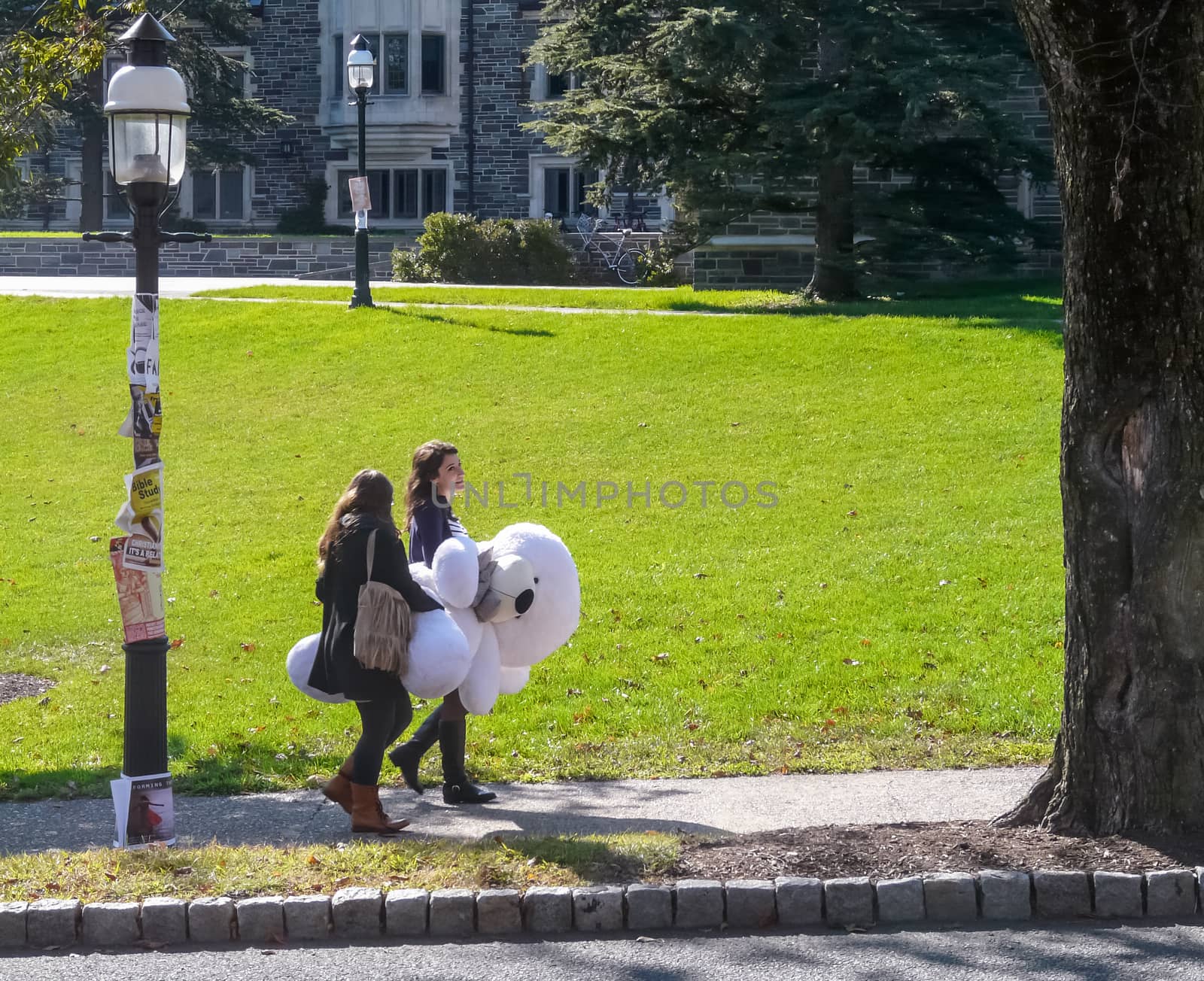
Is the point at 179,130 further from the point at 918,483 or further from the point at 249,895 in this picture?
the point at 918,483

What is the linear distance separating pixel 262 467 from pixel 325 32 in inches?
1124

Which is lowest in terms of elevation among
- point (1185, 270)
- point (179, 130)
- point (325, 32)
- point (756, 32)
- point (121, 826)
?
point (121, 826)

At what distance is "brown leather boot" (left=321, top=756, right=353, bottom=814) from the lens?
650 cm

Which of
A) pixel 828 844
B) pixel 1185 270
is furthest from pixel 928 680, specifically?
pixel 1185 270

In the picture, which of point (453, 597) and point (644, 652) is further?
point (644, 652)

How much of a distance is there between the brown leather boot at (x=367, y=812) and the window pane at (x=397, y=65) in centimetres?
3585

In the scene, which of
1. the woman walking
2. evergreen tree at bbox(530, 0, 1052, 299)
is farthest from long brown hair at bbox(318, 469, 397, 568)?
evergreen tree at bbox(530, 0, 1052, 299)

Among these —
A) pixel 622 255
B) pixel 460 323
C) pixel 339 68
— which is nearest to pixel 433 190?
pixel 339 68

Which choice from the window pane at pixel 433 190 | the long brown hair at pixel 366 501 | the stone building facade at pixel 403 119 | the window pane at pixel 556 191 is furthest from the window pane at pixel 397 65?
the long brown hair at pixel 366 501

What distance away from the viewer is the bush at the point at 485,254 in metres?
27.8

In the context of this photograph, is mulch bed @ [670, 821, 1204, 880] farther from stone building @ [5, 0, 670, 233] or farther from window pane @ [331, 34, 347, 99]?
window pane @ [331, 34, 347, 99]

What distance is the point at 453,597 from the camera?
658cm

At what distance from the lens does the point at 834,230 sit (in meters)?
A: 22.4

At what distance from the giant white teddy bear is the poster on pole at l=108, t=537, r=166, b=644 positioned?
71cm
